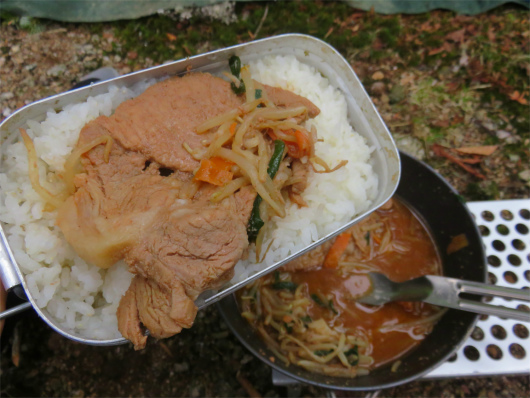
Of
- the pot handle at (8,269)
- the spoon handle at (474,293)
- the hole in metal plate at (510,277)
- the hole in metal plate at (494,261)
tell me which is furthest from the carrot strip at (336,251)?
the pot handle at (8,269)

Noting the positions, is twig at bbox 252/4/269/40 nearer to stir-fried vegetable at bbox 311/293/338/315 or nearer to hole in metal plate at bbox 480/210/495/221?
stir-fried vegetable at bbox 311/293/338/315

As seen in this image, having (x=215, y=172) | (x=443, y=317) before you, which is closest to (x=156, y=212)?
(x=215, y=172)

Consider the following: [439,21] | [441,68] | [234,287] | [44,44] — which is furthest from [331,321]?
[44,44]

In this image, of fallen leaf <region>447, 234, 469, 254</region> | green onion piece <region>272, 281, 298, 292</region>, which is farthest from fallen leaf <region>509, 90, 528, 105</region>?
green onion piece <region>272, 281, 298, 292</region>

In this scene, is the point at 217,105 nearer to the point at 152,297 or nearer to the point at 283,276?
the point at 152,297

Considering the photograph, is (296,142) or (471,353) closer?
(296,142)

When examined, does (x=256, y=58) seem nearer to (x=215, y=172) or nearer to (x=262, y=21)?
(x=215, y=172)
